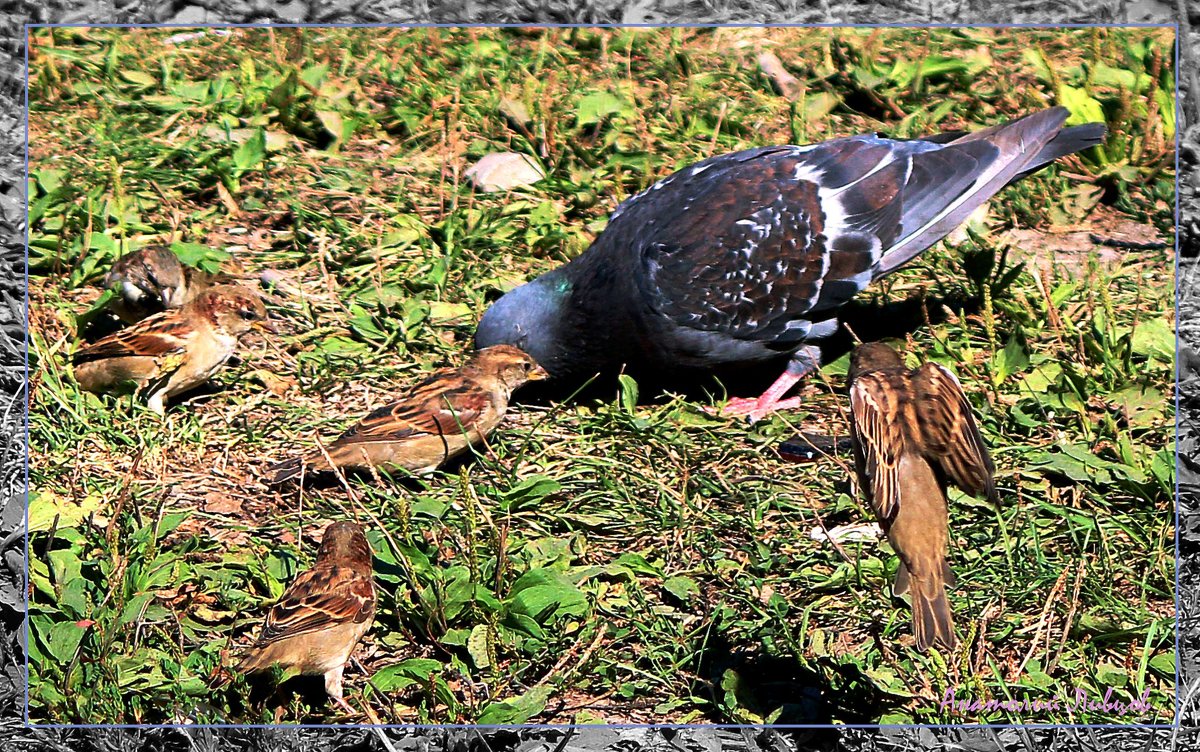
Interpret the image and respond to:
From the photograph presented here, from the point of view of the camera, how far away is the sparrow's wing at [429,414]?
5562 mm

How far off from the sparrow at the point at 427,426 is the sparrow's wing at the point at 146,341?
0.73 m

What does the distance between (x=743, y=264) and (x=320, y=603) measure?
2591 millimetres

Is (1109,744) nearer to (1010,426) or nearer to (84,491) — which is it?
(1010,426)

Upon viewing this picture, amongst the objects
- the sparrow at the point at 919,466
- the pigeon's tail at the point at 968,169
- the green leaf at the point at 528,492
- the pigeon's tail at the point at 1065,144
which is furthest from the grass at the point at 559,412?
the pigeon's tail at the point at 1065,144

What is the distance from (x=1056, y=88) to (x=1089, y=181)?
82 centimetres

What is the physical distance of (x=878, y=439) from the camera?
4.22m

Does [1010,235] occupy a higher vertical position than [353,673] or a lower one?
higher

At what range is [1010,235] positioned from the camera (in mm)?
7289

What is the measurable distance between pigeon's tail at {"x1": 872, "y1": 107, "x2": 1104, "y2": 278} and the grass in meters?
0.42

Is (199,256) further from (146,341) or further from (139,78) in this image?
(139,78)

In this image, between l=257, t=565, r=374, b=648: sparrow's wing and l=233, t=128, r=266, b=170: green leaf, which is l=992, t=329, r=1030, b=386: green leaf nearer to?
l=257, t=565, r=374, b=648: sparrow's wing

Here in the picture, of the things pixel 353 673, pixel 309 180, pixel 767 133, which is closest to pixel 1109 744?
pixel 353 673

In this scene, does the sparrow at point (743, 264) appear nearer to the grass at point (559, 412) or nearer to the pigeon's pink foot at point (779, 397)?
the pigeon's pink foot at point (779, 397)

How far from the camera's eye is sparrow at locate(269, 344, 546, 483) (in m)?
5.55
